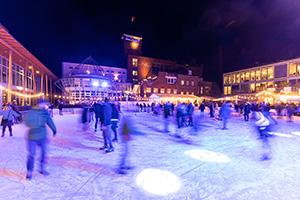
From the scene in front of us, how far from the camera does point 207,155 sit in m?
4.54

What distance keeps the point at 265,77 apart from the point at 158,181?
4045 cm

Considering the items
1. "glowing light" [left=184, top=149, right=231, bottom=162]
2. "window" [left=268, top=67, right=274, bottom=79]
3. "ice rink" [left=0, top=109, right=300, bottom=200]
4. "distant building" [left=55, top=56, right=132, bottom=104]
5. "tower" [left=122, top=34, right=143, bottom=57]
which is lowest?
"glowing light" [left=184, top=149, right=231, bottom=162]

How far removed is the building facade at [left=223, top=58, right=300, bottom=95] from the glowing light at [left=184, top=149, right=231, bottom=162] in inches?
1146

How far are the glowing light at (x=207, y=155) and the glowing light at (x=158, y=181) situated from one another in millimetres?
1405

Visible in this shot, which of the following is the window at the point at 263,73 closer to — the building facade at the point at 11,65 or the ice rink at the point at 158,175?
the ice rink at the point at 158,175

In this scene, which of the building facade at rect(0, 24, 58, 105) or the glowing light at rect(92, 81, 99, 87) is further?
the glowing light at rect(92, 81, 99, 87)

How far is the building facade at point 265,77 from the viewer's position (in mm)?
28844

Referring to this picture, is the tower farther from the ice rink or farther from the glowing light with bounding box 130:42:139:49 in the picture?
the ice rink

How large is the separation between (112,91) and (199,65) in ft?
97.7

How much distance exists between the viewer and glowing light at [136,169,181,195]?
2.73 meters

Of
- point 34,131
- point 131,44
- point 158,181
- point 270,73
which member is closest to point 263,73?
point 270,73

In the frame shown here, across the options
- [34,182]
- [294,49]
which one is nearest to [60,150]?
[34,182]

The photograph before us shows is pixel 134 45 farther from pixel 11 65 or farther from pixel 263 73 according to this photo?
pixel 263 73

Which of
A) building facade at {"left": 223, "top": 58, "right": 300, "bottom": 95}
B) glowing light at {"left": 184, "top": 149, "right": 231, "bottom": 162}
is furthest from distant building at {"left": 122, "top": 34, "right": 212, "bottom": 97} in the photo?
glowing light at {"left": 184, "top": 149, "right": 231, "bottom": 162}
